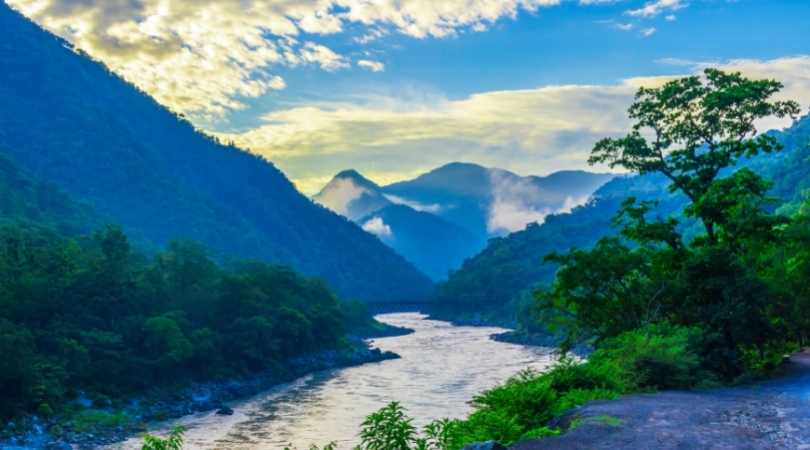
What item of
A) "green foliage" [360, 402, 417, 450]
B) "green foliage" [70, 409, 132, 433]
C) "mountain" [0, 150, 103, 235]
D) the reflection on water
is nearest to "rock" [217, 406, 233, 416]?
the reflection on water

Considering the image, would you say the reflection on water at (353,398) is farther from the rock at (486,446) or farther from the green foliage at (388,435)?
the rock at (486,446)

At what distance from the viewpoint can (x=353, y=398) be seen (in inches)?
2307

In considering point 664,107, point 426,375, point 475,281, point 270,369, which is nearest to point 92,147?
point 475,281

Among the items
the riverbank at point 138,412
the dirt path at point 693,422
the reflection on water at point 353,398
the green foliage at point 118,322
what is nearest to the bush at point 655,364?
the dirt path at point 693,422

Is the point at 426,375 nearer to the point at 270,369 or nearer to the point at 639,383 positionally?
the point at 270,369

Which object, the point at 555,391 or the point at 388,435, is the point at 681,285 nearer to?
the point at 555,391

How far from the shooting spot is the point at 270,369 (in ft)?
248

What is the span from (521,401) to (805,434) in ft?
19.2

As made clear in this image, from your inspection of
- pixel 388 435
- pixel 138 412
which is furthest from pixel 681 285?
pixel 138 412

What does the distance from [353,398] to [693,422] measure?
46031 millimetres

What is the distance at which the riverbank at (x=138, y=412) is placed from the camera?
139 ft

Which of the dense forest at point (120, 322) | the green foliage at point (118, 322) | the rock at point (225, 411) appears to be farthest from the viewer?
the rock at point (225, 411)

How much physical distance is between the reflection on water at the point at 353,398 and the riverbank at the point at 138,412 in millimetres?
2042

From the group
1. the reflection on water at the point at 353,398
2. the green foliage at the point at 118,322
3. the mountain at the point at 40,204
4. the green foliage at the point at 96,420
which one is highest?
the mountain at the point at 40,204
